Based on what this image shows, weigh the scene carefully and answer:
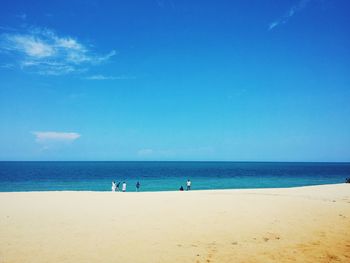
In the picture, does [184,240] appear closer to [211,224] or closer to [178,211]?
[211,224]

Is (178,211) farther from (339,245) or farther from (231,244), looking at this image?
(339,245)

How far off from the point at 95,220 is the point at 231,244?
25.8ft

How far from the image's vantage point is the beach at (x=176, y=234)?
375 inches

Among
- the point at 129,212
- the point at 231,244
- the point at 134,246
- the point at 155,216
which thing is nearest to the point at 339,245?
the point at 231,244

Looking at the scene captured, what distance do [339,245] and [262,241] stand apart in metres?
2.79

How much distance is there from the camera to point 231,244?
10734 mm

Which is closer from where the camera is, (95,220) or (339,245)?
(339,245)

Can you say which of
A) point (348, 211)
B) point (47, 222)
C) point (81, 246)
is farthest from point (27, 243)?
point (348, 211)

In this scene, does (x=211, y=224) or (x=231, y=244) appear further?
(x=211, y=224)

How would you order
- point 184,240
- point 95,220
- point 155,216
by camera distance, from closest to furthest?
point 184,240
point 95,220
point 155,216

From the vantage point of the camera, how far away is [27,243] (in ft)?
35.7

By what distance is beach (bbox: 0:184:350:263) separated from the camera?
9.53m

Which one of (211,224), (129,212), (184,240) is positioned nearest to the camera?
(184,240)

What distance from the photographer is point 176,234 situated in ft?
40.3
